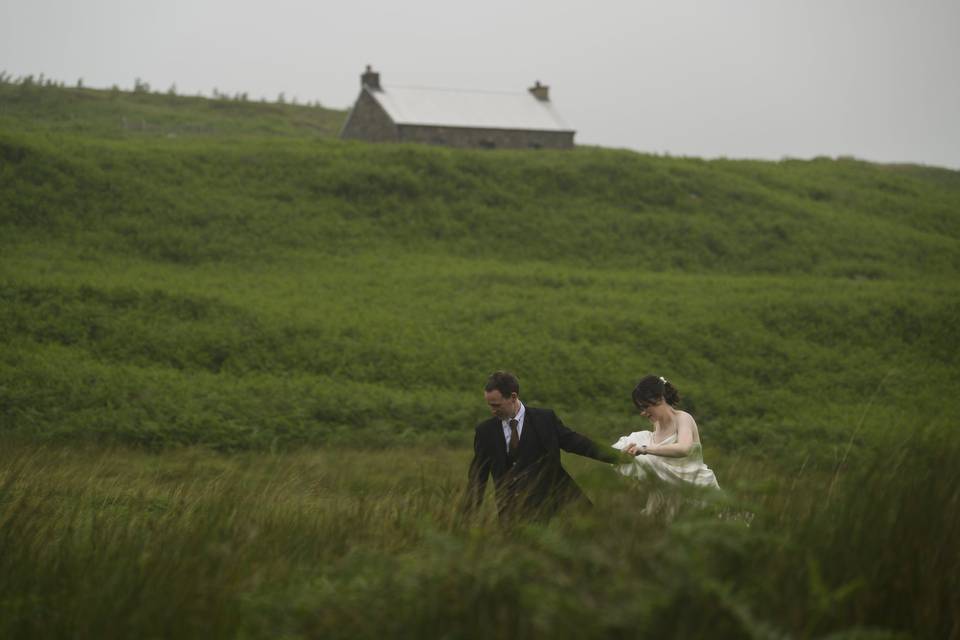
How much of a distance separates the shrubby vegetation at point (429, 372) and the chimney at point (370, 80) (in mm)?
9823

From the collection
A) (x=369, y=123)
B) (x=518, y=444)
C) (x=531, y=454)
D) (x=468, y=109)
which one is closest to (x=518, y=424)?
(x=518, y=444)

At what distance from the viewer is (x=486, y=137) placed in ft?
193

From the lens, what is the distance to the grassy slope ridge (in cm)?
2308

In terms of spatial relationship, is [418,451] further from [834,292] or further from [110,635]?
[834,292]

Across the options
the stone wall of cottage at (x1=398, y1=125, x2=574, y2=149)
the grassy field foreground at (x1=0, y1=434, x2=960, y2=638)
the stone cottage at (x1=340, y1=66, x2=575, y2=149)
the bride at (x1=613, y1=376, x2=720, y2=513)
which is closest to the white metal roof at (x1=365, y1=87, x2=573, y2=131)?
the stone cottage at (x1=340, y1=66, x2=575, y2=149)

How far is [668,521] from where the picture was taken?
5191 mm

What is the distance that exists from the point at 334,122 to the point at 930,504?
7558 centimetres

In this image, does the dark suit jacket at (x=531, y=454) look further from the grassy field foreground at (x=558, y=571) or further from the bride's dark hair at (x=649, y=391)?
the grassy field foreground at (x=558, y=571)

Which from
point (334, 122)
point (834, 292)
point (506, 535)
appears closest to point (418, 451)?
point (506, 535)

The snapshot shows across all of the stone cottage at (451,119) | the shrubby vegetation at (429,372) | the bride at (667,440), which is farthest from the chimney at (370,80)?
the bride at (667,440)

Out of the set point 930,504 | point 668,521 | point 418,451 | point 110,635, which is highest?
point 930,504

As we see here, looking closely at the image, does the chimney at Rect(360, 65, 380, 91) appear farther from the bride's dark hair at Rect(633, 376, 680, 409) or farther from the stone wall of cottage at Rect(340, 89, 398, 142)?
the bride's dark hair at Rect(633, 376, 680, 409)

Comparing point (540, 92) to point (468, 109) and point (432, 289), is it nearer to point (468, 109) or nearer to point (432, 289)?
point (468, 109)

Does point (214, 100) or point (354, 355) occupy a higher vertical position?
point (214, 100)
